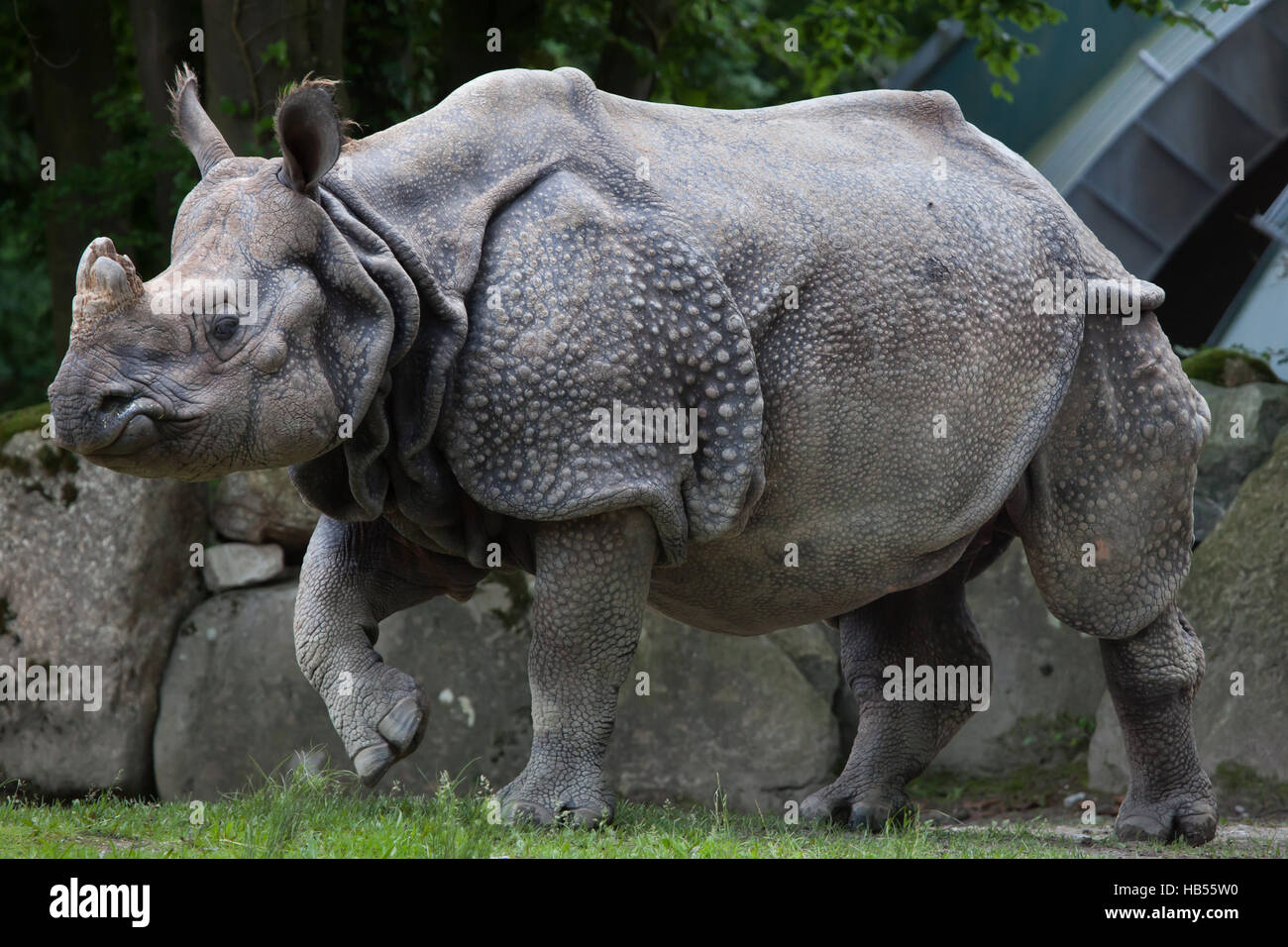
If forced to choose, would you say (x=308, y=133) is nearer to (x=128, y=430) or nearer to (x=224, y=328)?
(x=224, y=328)

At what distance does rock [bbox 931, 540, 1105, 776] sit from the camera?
8.23 metres

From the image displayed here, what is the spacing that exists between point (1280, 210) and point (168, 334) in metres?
7.78

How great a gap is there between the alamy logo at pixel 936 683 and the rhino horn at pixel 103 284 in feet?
10.9

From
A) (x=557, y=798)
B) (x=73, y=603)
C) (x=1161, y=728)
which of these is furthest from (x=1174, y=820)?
(x=73, y=603)

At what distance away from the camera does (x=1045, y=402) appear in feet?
17.2

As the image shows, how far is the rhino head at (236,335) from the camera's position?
3.97m

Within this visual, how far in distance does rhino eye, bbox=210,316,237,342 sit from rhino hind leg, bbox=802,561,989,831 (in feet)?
9.90

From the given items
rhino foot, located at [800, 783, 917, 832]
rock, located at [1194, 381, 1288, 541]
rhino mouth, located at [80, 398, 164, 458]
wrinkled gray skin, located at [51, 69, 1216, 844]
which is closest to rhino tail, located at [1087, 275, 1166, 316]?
wrinkled gray skin, located at [51, 69, 1216, 844]

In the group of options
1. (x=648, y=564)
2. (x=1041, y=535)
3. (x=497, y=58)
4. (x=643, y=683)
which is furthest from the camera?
(x=497, y=58)

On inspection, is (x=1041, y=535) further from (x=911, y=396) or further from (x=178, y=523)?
(x=178, y=523)

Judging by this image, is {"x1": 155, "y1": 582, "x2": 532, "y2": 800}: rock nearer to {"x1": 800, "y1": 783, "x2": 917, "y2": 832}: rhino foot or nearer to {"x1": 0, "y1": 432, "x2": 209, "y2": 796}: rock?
{"x1": 0, "y1": 432, "x2": 209, "y2": 796}: rock
